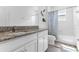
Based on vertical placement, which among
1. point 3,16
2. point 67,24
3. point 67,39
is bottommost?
point 67,39

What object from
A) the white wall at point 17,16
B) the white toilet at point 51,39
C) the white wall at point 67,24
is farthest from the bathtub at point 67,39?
the white wall at point 17,16

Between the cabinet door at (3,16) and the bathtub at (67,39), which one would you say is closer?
the cabinet door at (3,16)

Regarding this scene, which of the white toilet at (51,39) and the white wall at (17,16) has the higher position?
the white wall at (17,16)

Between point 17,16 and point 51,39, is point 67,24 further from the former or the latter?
point 17,16

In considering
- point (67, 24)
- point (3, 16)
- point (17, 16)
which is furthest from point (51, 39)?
point (3, 16)

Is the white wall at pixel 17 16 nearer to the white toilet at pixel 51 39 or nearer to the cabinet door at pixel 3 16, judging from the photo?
the cabinet door at pixel 3 16

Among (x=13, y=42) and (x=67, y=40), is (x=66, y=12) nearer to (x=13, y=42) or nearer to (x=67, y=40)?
(x=67, y=40)

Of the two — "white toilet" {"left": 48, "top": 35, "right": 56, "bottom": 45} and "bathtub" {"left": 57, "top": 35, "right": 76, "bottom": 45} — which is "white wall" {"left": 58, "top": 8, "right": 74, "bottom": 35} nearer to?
"bathtub" {"left": 57, "top": 35, "right": 76, "bottom": 45}

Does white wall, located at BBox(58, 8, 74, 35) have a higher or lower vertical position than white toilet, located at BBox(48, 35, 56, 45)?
higher

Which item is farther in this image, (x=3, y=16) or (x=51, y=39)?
(x=51, y=39)

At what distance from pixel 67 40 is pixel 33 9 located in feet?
5.52

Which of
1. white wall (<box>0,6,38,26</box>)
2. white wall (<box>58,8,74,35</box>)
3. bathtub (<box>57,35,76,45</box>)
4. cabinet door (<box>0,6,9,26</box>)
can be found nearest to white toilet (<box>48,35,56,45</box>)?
bathtub (<box>57,35,76,45</box>)

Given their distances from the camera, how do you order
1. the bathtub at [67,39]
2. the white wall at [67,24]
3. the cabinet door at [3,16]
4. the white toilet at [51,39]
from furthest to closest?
the white wall at [67,24] < the bathtub at [67,39] < the white toilet at [51,39] < the cabinet door at [3,16]

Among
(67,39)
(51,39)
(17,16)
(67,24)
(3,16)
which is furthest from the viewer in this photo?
(67,24)
